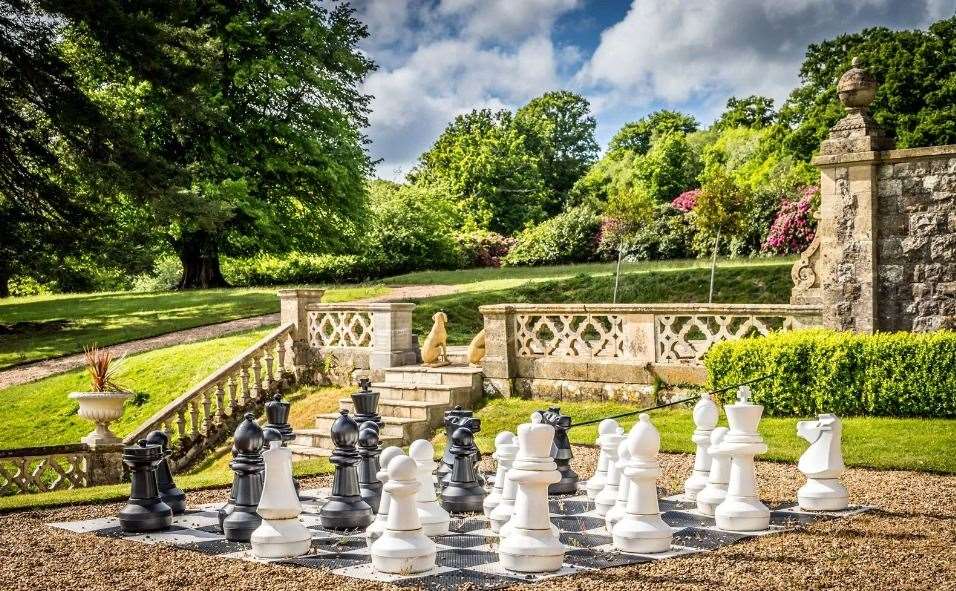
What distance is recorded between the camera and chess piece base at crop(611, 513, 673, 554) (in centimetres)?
698

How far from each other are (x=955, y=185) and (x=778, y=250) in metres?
16.2

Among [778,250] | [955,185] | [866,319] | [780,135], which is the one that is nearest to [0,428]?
[866,319]

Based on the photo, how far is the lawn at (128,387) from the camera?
1775 cm

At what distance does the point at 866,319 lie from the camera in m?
14.4

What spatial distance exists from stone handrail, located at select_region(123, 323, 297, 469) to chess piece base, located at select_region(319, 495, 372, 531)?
22.8ft

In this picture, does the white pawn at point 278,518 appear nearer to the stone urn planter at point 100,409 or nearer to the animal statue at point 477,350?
the stone urn planter at point 100,409

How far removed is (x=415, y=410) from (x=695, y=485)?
6.30m

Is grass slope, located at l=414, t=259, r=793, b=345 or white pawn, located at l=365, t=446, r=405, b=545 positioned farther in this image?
grass slope, located at l=414, t=259, r=793, b=345

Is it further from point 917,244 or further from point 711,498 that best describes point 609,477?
point 917,244

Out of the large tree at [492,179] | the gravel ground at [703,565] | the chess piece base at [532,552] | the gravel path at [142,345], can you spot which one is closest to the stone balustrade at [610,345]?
the gravel ground at [703,565]

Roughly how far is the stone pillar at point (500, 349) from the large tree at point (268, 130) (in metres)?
14.9

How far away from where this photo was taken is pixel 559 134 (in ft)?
198

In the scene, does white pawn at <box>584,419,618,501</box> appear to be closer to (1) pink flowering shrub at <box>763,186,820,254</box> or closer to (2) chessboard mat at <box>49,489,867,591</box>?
(2) chessboard mat at <box>49,489,867,591</box>

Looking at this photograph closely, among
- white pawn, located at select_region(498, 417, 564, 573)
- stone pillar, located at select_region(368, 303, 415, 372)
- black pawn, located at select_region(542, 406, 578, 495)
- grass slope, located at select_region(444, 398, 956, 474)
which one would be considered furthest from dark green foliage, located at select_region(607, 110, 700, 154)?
white pawn, located at select_region(498, 417, 564, 573)
